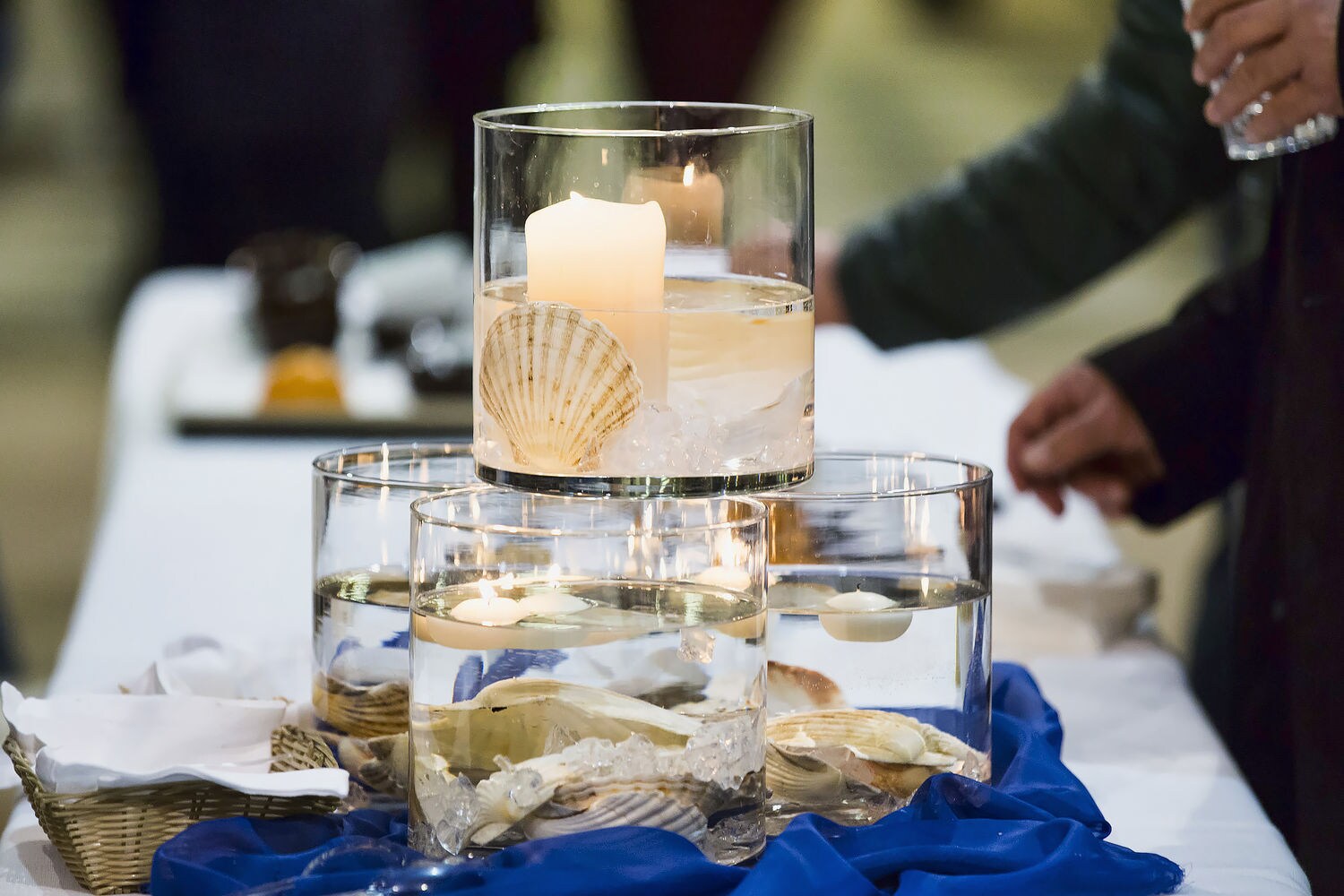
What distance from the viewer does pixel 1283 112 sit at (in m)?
0.91

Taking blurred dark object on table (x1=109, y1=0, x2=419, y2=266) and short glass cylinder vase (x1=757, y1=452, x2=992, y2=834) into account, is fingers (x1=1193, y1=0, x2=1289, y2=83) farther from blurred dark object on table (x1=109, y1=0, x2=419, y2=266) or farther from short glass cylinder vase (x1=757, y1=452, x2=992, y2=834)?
blurred dark object on table (x1=109, y1=0, x2=419, y2=266)

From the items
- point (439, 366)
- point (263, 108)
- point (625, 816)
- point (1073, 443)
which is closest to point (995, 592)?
point (1073, 443)

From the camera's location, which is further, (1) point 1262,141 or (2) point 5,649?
(2) point 5,649

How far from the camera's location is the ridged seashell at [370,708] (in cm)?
71

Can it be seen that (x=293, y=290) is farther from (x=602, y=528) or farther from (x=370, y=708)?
(x=602, y=528)

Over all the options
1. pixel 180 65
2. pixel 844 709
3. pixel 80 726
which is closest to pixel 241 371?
pixel 80 726

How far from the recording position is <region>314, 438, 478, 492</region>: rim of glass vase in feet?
2.35

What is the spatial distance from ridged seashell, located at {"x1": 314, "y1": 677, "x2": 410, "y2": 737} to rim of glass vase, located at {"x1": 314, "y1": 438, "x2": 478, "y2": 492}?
10 centimetres

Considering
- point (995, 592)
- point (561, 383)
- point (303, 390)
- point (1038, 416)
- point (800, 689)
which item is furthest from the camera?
point (303, 390)

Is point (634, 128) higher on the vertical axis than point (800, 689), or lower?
higher

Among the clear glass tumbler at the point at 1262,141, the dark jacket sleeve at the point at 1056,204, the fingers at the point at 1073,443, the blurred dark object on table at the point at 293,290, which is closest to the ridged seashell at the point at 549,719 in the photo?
the clear glass tumbler at the point at 1262,141

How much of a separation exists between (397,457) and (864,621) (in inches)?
10.5

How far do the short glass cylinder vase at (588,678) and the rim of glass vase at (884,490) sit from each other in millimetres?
55

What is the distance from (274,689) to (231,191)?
402 centimetres
